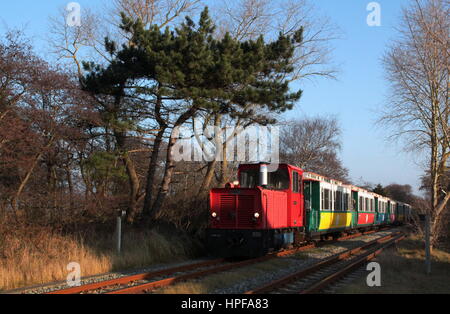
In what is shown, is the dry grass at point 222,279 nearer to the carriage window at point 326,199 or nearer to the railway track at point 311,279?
the railway track at point 311,279

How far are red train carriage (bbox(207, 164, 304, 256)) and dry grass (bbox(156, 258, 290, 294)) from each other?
0.83m

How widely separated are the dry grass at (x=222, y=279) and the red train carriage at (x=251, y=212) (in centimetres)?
83

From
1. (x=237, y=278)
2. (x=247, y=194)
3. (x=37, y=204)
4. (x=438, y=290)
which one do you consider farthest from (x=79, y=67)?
(x=438, y=290)

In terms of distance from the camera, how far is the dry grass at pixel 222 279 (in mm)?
9414

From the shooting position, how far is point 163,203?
20016 millimetres

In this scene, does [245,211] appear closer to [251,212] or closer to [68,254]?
[251,212]

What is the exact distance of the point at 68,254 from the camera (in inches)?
494

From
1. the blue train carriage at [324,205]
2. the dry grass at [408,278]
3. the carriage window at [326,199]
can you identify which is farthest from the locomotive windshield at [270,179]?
the carriage window at [326,199]

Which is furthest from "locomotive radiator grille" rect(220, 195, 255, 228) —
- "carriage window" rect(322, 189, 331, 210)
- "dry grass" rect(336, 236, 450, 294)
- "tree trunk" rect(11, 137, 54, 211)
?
"carriage window" rect(322, 189, 331, 210)

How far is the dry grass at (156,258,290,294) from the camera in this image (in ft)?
30.9

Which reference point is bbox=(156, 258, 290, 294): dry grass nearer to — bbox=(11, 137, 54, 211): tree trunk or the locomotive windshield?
the locomotive windshield

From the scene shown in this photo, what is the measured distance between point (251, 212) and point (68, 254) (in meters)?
5.52
